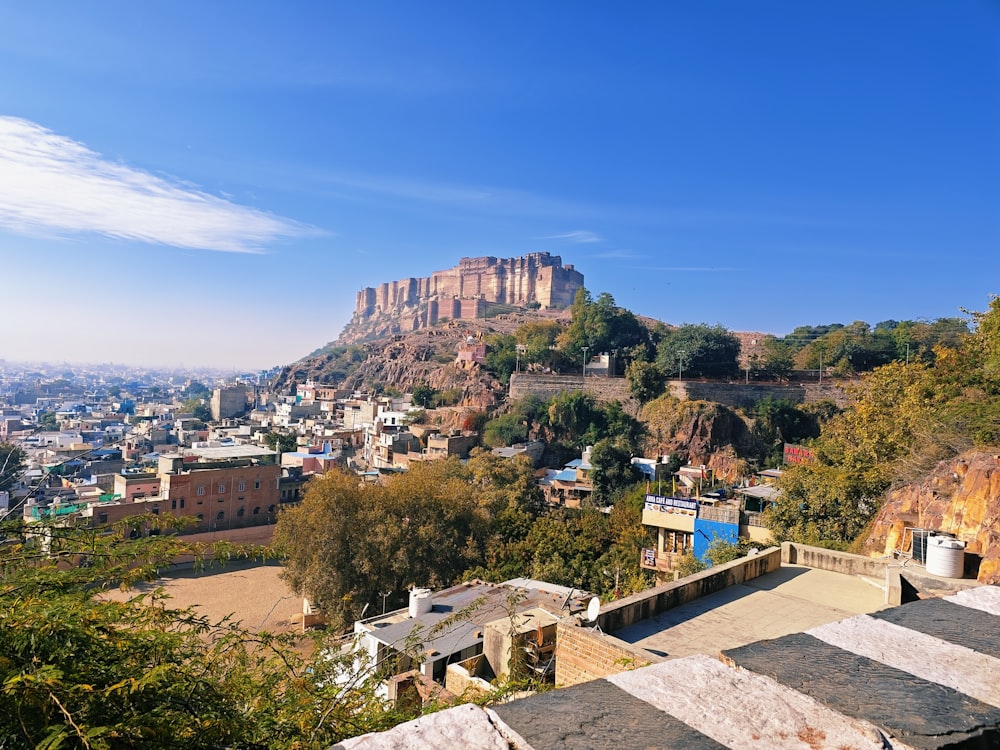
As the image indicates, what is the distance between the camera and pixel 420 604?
12141 mm

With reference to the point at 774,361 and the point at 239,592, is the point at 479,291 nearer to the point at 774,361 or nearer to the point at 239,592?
the point at 774,361

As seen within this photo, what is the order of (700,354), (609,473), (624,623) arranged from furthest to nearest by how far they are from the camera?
(700,354) → (609,473) → (624,623)

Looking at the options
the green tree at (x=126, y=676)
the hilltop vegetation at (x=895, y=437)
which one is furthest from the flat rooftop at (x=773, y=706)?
the hilltop vegetation at (x=895, y=437)

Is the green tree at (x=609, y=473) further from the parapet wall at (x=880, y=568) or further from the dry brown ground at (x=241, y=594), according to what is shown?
the parapet wall at (x=880, y=568)

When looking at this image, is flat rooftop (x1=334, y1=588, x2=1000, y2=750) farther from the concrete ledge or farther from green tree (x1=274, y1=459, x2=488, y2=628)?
green tree (x1=274, y1=459, x2=488, y2=628)

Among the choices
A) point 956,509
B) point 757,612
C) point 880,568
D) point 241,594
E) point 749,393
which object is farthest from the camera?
point 749,393

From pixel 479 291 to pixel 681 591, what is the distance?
99645 millimetres

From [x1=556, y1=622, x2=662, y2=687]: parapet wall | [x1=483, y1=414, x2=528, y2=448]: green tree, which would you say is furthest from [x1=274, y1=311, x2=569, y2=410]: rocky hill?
[x1=556, y1=622, x2=662, y2=687]: parapet wall

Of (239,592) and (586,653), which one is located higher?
(586,653)

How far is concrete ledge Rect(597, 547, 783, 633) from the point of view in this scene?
204 inches

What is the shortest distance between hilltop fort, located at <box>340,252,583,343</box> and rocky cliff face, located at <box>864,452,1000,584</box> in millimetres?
78803

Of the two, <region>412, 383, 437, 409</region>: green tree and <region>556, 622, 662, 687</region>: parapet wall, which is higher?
<region>412, 383, 437, 409</region>: green tree

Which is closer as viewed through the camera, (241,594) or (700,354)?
(241,594)

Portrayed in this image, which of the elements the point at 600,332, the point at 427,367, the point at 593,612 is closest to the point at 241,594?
the point at 593,612
